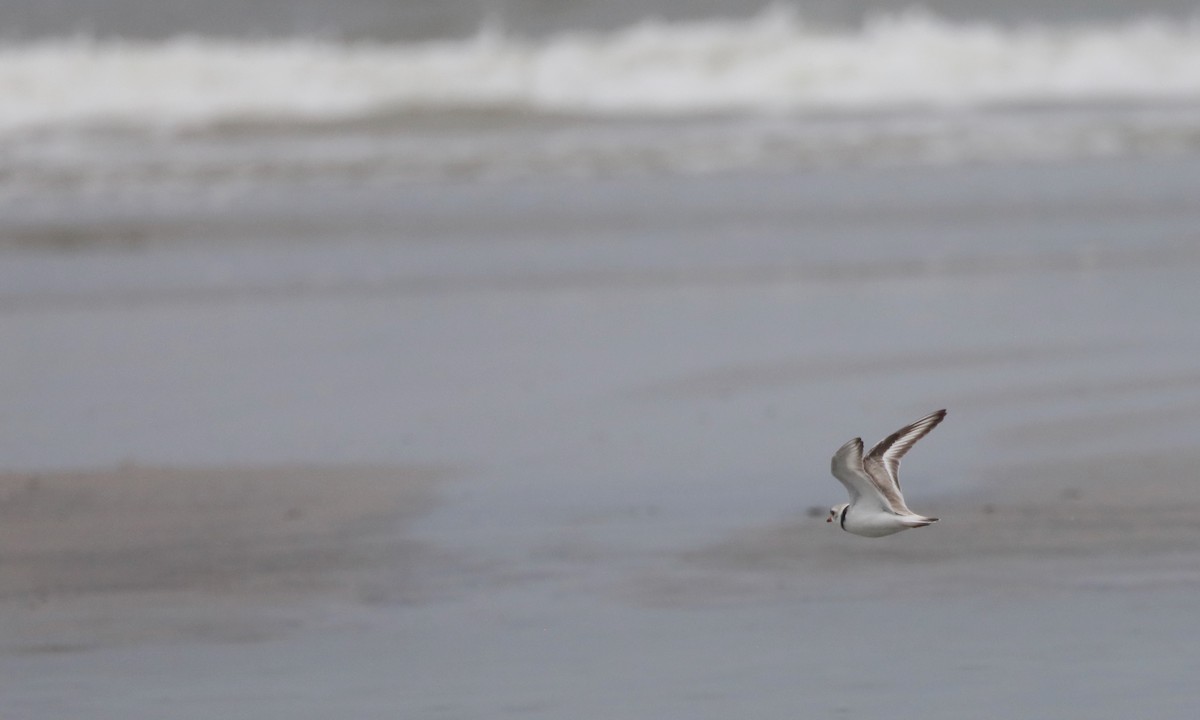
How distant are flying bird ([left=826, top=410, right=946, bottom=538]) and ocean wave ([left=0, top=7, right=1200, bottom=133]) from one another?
1581cm

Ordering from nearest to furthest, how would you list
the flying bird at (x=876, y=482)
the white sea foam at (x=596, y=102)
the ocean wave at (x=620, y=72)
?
1. the flying bird at (x=876, y=482)
2. the white sea foam at (x=596, y=102)
3. the ocean wave at (x=620, y=72)

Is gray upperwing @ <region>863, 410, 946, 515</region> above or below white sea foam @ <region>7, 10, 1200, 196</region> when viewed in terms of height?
below

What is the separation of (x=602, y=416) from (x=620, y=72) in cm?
1554

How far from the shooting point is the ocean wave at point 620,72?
864 inches

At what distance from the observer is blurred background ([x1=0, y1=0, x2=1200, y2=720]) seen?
533 centimetres

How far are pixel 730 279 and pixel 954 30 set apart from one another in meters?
14.0

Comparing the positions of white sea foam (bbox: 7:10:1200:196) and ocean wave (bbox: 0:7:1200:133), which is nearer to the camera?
white sea foam (bbox: 7:10:1200:196)

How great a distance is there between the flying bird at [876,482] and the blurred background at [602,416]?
0.37m

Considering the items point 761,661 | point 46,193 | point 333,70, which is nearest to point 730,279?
point 761,661

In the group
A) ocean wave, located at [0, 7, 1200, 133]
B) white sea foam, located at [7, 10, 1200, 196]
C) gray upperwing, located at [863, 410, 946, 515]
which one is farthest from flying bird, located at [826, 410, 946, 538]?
ocean wave, located at [0, 7, 1200, 133]

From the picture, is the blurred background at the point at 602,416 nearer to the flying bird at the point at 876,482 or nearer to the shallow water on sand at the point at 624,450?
the shallow water on sand at the point at 624,450

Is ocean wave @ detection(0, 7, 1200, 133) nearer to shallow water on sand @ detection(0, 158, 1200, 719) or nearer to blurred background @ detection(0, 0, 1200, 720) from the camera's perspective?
blurred background @ detection(0, 0, 1200, 720)

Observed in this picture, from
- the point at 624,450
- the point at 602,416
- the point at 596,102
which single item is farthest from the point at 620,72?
the point at 624,450

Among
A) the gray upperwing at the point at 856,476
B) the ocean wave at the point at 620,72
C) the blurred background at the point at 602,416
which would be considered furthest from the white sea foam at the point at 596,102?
the gray upperwing at the point at 856,476
